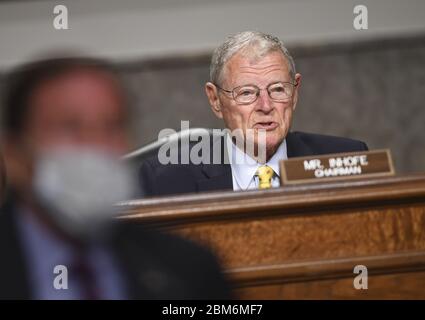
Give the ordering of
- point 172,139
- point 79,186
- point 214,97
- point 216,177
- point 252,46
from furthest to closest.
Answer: point 172,139
point 214,97
point 252,46
point 216,177
point 79,186

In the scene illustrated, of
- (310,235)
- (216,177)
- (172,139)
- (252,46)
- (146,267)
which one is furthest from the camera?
(172,139)

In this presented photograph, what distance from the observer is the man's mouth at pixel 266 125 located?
2.46 metres

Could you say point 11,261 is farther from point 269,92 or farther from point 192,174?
point 269,92

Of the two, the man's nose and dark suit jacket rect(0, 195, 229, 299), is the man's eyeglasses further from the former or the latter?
dark suit jacket rect(0, 195, 229, 299)

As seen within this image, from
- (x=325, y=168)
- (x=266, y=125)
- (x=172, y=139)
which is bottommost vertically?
(x=325, y=168)

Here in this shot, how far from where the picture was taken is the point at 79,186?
4.22ft

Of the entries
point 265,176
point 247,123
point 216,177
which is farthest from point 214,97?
point 265,176

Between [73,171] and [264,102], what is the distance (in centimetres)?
122

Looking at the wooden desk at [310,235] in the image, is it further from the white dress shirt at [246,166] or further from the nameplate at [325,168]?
the white dress shirt at [246,166]

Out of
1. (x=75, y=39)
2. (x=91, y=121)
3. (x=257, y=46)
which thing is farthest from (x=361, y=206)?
(x=75, y=39)

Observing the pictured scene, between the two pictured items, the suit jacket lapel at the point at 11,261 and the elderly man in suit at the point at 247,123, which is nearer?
the suit jacket lapel at the point at 11,261

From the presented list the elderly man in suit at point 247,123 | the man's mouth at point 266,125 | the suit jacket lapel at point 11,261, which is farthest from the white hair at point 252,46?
the suit jacket lapel at point 11,261

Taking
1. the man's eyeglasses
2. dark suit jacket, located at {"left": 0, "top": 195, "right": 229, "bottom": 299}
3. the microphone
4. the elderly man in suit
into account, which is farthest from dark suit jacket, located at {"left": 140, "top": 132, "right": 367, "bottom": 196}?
dark suit jacket, located at {"left": 0, "top": 195, "right": 229, "bottom": 299}
